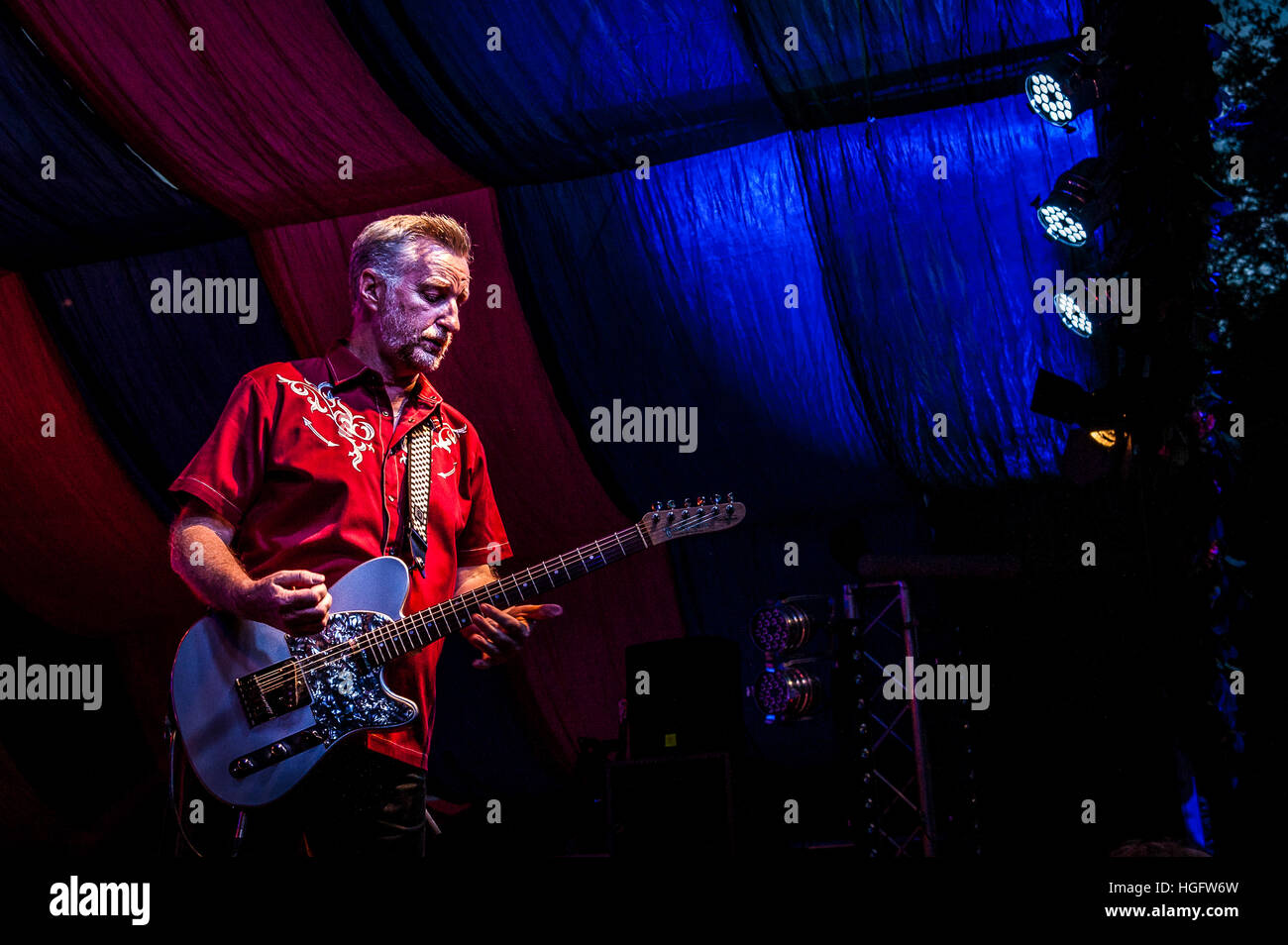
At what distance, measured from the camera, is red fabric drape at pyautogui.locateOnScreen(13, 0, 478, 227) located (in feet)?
13.8

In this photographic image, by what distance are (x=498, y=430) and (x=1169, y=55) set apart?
4069 mm

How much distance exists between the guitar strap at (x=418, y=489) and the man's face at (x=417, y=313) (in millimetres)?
204

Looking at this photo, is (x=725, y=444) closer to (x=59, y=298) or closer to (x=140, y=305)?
(x=140, y=305)

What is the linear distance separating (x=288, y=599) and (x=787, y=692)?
432 cm

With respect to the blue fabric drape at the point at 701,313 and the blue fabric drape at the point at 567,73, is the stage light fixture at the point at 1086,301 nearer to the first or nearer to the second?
the blue fabric drape at the point at 701,313

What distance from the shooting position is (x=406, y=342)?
9.46 ft

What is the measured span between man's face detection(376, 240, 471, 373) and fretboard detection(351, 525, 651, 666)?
646 mm

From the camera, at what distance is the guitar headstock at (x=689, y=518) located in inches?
122

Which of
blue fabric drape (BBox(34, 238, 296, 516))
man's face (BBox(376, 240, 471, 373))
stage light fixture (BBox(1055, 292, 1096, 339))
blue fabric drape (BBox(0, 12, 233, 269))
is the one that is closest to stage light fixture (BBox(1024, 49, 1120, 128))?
stage light fixture (BBox(1055, 292, 1096, 339))

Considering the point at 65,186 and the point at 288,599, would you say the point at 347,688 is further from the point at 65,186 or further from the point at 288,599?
the point at 65,186

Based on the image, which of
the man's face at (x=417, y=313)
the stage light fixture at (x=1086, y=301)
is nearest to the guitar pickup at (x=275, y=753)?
the man's face at (x=417, y=313)

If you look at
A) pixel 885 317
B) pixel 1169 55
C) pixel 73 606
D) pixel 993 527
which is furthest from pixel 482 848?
pixel 1169 55

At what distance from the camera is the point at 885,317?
16.6 feet

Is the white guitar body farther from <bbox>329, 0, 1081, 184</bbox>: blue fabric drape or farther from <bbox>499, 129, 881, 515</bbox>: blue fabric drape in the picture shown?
<bbox>499, 129, 881, 515</bbox>: blue fabric drape
